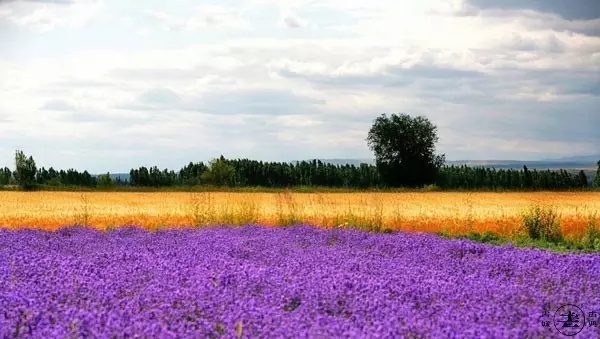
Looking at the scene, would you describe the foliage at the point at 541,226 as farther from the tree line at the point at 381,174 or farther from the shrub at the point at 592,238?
the tree line at the point at 381,174

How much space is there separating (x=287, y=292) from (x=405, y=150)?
54.4 meters

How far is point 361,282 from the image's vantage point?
6305 millimetres

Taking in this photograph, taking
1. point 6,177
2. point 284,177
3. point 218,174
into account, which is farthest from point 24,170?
point 284,177

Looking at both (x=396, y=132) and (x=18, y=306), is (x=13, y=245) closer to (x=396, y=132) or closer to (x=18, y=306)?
(x=18, y=306)

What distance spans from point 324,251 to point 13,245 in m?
3.82

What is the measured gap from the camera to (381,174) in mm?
58469

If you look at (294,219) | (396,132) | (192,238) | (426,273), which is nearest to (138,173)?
(396,132)

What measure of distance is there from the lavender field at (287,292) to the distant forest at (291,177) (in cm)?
4168

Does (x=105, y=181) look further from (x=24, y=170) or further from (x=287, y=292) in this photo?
(x=287, y=292)

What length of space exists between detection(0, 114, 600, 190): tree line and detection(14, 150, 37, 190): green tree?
1339 mm

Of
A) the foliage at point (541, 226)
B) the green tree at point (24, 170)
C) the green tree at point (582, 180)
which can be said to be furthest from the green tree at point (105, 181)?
the foliage at point (541, 226)

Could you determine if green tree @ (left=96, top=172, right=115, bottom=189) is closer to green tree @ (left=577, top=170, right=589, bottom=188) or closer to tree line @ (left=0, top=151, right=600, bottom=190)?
tree line @ (left=0, top=151, right=600, bottom=190)

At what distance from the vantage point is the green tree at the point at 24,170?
47281 mm

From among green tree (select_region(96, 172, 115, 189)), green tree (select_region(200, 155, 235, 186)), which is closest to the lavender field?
green tree (select_region(96, 172, 115, 189))
